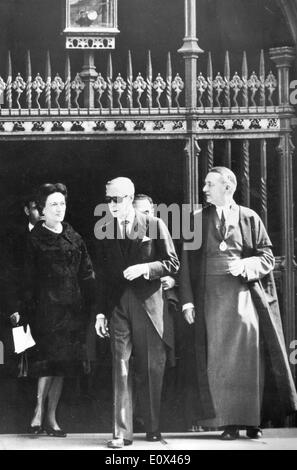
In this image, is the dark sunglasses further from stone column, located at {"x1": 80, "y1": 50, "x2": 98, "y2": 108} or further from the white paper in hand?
the white paper in hand

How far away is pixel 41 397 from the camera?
27.7 ft

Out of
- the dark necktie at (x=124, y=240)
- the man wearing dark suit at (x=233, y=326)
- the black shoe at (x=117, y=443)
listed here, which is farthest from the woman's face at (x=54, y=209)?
the black shoe at (x=117, y=443)

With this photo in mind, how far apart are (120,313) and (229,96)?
1940 mm

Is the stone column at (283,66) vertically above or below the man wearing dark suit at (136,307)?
above

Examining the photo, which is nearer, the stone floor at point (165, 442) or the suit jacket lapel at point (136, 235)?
the stone floor at point (165, 442)

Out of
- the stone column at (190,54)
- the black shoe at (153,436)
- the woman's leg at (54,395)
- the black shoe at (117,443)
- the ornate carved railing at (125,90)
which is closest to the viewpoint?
the black shoe at (117,443)

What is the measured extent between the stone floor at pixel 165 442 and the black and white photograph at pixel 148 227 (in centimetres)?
2

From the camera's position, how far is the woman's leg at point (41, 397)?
27.7 feet

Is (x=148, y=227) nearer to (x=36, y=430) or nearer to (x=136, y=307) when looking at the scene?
(x=136, y=307)

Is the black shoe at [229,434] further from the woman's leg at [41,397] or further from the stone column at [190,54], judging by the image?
the stone column at [190,54]

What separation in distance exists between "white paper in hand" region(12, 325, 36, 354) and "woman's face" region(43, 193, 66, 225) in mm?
803

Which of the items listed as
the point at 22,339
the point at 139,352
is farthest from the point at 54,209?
the point at 139,352

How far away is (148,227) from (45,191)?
82cm
